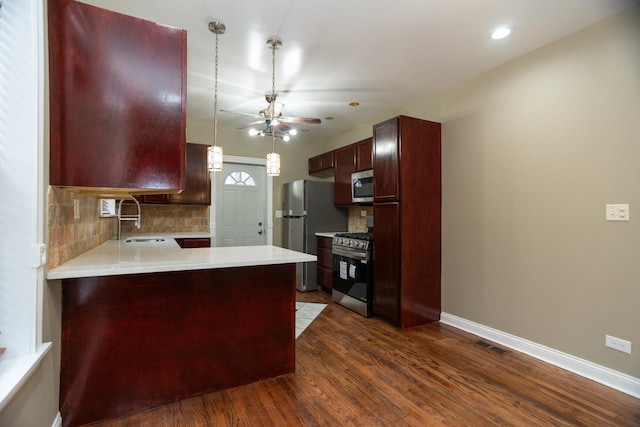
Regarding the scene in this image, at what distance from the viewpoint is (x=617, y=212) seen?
7.07 feet

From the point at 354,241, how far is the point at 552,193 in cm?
204

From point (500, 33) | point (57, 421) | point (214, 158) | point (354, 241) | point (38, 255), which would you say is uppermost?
→ point (500, 33)

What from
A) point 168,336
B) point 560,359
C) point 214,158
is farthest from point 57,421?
point 560,359

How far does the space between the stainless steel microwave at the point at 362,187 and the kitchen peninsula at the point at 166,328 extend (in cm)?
207

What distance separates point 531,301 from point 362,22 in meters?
2.68

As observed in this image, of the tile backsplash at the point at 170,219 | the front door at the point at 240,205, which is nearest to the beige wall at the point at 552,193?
the front door at the point at 240,205

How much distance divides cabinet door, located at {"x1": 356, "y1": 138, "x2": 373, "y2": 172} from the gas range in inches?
37.7

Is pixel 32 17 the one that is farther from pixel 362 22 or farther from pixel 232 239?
pixel 232 239

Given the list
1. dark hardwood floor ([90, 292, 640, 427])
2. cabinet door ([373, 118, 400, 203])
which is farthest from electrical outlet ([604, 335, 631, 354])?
cabinet door ([373, 118, 400, 203])

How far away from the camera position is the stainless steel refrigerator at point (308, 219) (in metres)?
4.81

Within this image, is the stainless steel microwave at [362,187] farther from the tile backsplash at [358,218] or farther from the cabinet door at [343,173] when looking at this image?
the tile backsplash at [358,218]

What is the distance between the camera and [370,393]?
205cm

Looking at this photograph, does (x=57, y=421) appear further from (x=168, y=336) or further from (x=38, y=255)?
(x=38, y=255)

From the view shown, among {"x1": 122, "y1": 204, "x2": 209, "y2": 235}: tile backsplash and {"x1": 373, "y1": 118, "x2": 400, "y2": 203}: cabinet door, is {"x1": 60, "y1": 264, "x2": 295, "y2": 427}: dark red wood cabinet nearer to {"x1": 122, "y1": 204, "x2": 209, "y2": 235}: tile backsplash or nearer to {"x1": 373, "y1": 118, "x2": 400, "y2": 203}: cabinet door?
{"x1": 373, "y1": 118, "x2": 400, "y2": 203}: cabinet door
